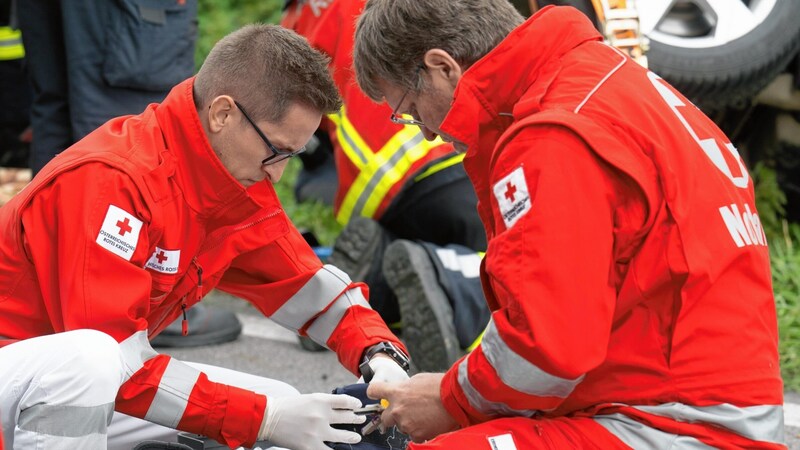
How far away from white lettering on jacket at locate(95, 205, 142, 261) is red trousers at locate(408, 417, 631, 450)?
75 cm

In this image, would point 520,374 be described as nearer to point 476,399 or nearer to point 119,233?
point 476,399

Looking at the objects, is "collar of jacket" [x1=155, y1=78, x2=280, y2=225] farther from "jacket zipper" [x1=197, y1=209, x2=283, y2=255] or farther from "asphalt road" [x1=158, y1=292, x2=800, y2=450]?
"asphalt road" [x1=158, y1=292, x2=800, y2=450]

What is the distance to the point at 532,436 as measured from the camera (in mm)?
2229

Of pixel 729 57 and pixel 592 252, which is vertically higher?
pixel 592 252

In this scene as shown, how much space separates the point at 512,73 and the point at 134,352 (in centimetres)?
99

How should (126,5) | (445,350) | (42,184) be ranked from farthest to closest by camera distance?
(126,5)
(445,350)
(42,184)

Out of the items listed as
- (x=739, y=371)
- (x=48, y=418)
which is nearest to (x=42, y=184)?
(x=48, y=418)

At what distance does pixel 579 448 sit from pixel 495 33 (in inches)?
32.1

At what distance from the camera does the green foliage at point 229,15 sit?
8.05m

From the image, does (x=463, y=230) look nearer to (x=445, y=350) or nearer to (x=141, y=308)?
(x=445, y=350)

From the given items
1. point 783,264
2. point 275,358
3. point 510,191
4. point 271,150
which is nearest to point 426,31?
point 510,191

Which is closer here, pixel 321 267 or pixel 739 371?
pixel 739 371

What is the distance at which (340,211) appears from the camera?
4.56m

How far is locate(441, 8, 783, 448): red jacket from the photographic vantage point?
6.61ft
